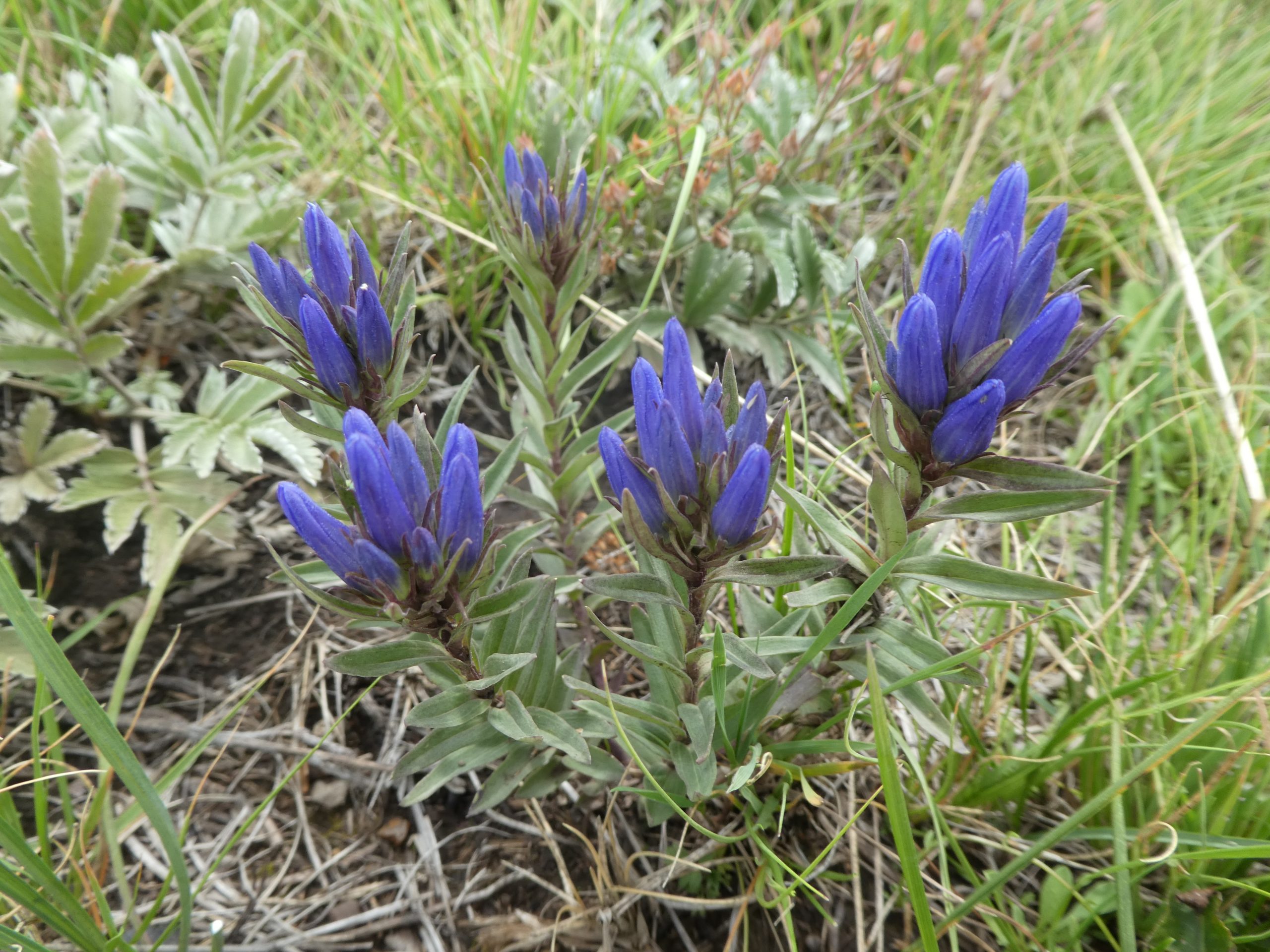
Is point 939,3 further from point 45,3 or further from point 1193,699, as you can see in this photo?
point 45,3

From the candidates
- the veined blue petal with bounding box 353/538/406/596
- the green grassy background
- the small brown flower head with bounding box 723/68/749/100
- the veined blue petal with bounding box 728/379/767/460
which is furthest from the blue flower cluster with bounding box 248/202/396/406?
the small brown flower head with bounding box 723/68/749/100

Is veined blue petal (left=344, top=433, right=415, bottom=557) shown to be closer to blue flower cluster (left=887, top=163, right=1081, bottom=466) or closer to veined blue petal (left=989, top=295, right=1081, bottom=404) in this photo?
blue flower cluster (left=887, top=163, right=1081, bottom=466)

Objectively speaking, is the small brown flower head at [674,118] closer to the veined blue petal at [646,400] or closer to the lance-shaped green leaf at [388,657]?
the veined blue petal at [646,400]

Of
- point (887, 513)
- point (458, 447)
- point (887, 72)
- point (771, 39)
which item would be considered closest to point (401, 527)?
point (458, 447)

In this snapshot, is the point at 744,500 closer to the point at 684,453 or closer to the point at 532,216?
the point at 684,453

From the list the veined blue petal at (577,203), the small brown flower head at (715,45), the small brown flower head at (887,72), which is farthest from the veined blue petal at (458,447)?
the small brown flower head at (887,72)

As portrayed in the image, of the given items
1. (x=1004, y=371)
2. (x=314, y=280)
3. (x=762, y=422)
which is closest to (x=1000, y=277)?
(x=1004, y=371)
